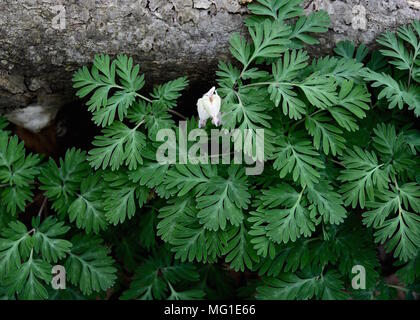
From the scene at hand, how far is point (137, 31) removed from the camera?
2.86 m

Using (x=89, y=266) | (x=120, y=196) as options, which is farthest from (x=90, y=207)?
(x=89, y=266)

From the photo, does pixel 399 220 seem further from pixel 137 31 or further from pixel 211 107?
pixel 137 31

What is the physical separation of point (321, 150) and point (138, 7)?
1.45 m

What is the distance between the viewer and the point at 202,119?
105 inches

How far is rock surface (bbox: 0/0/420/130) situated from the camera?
279 centimetres

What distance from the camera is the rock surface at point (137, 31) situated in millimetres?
2785

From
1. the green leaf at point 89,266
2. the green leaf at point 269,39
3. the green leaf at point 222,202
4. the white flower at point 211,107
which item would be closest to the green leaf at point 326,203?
the green leaf at point 222,202

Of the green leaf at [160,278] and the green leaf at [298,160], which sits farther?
the green leaf at [160,278]

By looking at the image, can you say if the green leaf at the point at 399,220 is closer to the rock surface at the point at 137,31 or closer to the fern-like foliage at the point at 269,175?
the fern-like foliage at the point at 269,175

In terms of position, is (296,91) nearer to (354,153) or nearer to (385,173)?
(354,153)

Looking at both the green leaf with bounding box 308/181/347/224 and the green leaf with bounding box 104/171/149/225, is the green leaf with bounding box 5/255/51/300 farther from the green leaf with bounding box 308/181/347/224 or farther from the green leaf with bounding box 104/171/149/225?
the green leaf with bounding box 308/181/347/224

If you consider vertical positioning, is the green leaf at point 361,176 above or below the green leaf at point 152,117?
below

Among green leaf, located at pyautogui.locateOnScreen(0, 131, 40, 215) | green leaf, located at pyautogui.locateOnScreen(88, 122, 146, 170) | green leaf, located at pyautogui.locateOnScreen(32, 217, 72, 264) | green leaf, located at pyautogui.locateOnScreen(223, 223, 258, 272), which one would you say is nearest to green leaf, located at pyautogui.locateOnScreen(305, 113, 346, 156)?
green leaf, located at pyautogui.locateOnScreen(223, 223, 258, 272)
